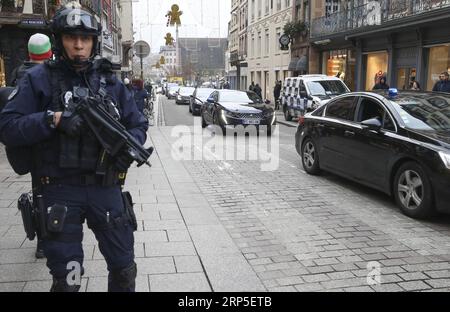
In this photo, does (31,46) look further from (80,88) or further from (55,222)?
(55,222)

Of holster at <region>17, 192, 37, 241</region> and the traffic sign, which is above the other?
the traffic sign

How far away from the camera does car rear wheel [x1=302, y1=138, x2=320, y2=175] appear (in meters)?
8.45

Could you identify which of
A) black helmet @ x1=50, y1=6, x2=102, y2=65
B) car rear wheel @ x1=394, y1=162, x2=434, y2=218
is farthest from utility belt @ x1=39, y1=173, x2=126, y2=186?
car rear wheel @ x1=394, y1=162, x2=434, y2=218

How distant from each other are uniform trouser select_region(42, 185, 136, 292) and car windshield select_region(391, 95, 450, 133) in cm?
449

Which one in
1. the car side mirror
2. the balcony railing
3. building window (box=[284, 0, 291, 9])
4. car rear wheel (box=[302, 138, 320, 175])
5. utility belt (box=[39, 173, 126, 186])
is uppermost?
building window (box=[284, 0, 291, 9])

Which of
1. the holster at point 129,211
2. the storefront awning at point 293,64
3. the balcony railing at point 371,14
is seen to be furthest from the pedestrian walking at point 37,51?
the storefront awning at point 293,64

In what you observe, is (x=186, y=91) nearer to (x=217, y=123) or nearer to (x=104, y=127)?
(x=217, y=123)

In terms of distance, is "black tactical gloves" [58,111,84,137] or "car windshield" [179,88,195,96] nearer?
"black tactical gloves" [58,111,84,137]

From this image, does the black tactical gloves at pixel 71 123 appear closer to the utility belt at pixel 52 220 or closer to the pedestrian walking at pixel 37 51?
the utility belt at pixel 52 220

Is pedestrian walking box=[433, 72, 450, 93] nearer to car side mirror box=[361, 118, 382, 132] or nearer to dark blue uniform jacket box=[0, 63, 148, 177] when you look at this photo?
car side mirror box=[361, 118, 382, 132]

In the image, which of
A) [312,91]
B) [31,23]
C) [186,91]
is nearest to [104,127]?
[31,23]

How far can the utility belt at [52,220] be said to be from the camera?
105 inches

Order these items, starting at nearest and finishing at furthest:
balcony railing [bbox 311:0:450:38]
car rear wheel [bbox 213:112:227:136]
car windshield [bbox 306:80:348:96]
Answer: car rear wheel [bbox 213:112:227:136] < car windshield [bbox 306:80:348:96] < balcony railing [bbox 311:0:450:38]

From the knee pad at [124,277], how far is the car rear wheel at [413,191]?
3.90m
